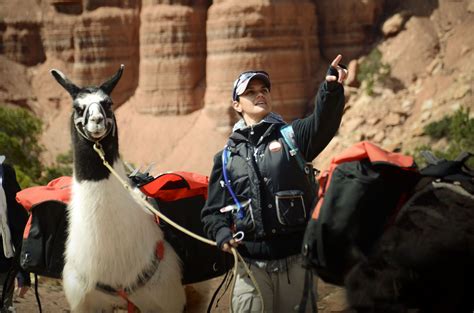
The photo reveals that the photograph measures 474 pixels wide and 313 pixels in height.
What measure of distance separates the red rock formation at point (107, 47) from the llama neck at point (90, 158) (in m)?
23.5

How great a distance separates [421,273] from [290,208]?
3.82 ft

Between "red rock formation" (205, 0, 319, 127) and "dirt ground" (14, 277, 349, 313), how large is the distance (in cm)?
1484

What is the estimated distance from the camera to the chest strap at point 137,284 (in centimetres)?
510

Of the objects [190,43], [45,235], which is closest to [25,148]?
[190,43]

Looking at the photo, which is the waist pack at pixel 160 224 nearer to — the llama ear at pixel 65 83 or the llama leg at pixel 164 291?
the llama leg at pixel 164 291

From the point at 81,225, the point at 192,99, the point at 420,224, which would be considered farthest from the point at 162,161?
the point at 420,224

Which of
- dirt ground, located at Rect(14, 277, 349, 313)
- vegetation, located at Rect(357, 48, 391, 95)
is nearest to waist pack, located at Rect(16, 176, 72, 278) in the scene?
dirt ground, located at Rect(14, 277, 349, 313)

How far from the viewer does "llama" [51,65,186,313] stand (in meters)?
5.00

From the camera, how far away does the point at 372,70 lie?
82.1 ft

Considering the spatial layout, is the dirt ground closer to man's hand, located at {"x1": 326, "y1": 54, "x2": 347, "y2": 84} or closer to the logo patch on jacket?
the logo patch on jacket

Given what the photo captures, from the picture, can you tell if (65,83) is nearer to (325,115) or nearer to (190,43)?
(325,115)

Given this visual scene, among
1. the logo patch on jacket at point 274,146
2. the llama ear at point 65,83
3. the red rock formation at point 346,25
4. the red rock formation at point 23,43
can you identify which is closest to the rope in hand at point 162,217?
the llama ear at point 65,83

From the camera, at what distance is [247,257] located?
466 cm

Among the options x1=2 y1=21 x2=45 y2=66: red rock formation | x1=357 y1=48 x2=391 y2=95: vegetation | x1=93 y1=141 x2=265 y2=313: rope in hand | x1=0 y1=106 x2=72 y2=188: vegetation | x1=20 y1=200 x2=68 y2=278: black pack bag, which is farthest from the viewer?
x1=2 y1=21 x2=45 y2=66: red rock formation
